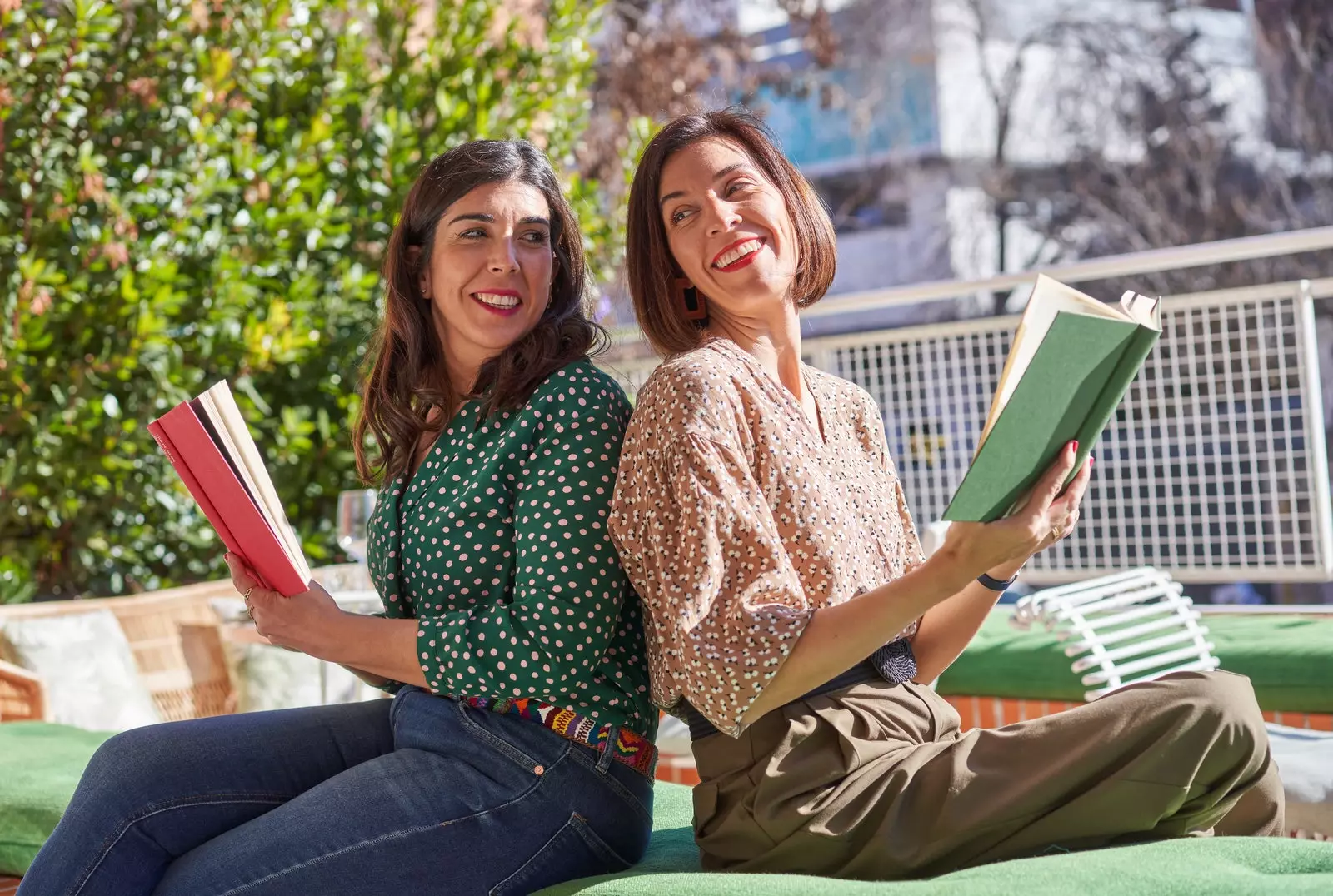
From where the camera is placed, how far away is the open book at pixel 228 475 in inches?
71.9

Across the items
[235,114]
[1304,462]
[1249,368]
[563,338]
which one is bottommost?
[1304,462]

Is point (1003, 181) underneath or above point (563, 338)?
above

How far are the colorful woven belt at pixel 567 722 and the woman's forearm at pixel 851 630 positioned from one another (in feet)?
0.83

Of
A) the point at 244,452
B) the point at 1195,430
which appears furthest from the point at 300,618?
the point at 1195,430

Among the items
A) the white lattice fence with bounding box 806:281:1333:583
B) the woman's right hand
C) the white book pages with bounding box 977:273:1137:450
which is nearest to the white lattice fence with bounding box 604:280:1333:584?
the white lattice fence with bounding box 806:281:1333:583

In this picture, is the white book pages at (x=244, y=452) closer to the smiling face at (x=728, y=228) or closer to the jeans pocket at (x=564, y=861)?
the jeans pocket at (x=564, y=861)

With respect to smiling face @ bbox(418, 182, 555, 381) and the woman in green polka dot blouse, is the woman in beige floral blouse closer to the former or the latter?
the woman in green polka dot blouse

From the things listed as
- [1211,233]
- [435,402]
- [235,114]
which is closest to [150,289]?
[235,114]

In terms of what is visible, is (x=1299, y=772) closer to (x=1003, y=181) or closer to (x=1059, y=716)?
(x=1059, y=716)

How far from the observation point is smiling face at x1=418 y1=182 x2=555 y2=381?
2.15m

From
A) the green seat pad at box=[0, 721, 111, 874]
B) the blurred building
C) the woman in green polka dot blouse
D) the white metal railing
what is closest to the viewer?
the woman in green polka dot blouse

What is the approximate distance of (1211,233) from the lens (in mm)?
15391

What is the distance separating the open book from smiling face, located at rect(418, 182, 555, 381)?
0.42 m

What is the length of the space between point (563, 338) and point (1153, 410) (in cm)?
416
